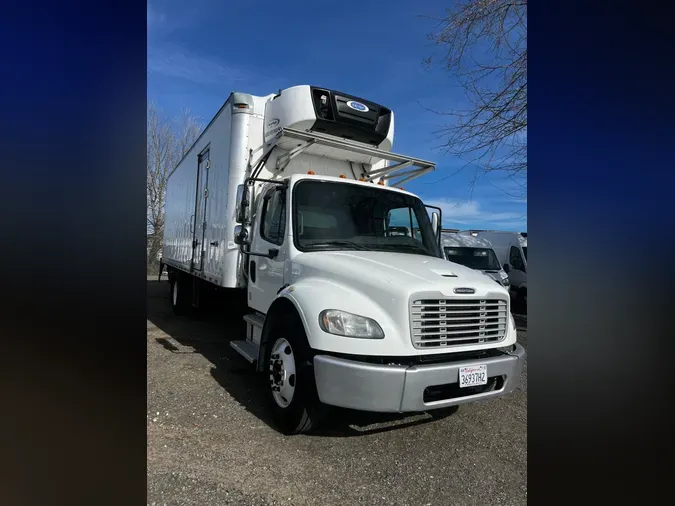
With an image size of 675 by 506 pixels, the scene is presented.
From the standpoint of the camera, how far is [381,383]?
9.55ft

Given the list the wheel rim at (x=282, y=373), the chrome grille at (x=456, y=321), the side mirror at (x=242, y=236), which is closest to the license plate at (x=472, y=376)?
the chrome grille at (x=456, y=321)

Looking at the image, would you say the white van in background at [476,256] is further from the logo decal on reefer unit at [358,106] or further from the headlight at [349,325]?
the headlight at [349,325]

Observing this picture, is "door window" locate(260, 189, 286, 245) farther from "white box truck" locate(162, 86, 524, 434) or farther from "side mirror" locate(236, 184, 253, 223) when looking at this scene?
"side mirror" locate(236, 184, 253, 223)

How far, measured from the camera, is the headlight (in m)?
3.10

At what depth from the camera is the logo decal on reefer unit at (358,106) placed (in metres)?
5.38

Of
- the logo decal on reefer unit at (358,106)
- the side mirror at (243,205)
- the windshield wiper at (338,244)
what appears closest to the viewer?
the windshield wiper at (338,244)

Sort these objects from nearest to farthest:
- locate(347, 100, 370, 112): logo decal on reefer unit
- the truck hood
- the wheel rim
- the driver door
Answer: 1. the truck hood
2. the wheel rim
3. the driver door
4. locate(347, 100, 370, 112): logo decal on reefer unit

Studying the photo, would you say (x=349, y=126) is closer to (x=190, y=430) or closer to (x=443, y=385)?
(x=443, y=385)

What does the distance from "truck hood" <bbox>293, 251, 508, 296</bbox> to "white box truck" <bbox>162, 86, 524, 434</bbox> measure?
1 centimetres

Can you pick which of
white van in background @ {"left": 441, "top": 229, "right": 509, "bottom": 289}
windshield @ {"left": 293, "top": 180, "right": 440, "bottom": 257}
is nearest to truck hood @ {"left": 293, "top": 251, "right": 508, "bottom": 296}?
windshield @ {"left": 293, "top": 180, "right": 440, "bottom": 257}

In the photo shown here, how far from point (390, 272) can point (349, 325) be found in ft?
2.00

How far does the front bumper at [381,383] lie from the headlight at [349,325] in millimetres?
208

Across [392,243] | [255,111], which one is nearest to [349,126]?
[255,111]

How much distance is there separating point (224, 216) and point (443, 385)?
152 inches
